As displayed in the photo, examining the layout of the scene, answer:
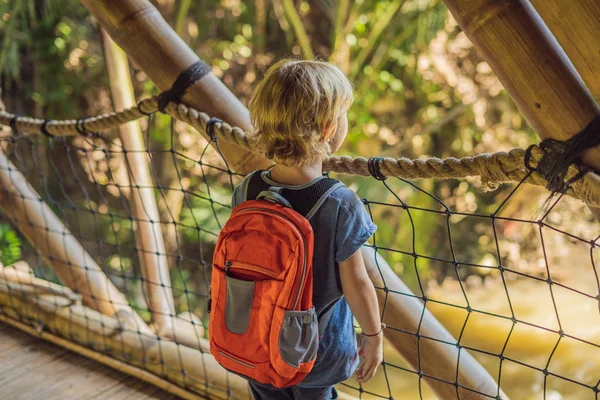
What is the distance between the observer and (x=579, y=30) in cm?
69

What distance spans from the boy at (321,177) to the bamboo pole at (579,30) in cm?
28

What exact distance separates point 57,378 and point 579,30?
58.1 inches

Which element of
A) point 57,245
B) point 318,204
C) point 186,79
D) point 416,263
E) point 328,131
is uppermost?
point 186,79

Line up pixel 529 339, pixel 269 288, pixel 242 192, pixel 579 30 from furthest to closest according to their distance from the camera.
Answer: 1. pixel 529 339
2. pixel 242 192
3. pixel 269 288
4. pixel 579 30

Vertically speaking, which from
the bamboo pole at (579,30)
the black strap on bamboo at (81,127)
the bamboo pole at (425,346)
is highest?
the bamboo pole at (579,30)

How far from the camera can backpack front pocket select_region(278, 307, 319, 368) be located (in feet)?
2.66

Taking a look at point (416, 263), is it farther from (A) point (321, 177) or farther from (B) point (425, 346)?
(A) point (321, 177)

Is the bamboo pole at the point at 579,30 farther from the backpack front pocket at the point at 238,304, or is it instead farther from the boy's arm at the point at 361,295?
the backpack front pocket at the point at 238,304

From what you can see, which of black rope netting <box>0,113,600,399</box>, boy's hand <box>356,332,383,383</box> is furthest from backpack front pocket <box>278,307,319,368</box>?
black rope netting <box>0,113,600,399</box>

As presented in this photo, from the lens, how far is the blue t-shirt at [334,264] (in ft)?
2.70

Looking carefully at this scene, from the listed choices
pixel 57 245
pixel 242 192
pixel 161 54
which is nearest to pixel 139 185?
pixel 57 245

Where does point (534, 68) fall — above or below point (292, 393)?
above

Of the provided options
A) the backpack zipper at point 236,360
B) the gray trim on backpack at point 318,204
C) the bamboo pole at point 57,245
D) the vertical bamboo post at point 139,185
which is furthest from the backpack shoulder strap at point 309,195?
the vertical bamboo post at point 139,185

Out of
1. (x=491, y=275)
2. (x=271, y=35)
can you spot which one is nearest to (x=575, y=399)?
(x=491, y=275)
